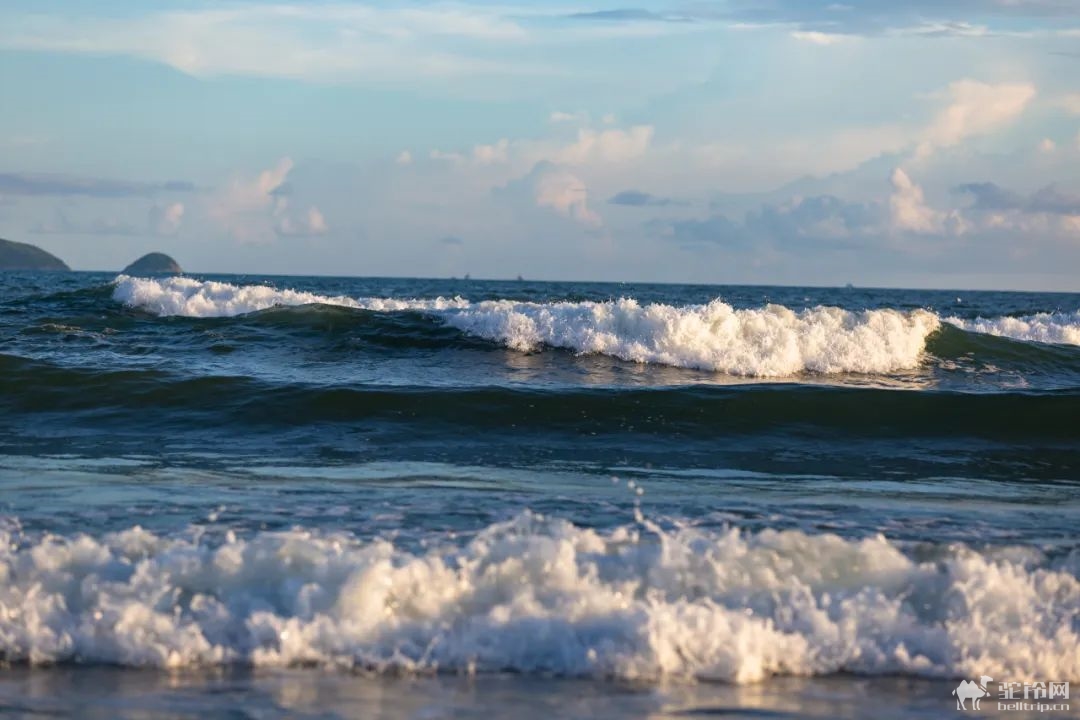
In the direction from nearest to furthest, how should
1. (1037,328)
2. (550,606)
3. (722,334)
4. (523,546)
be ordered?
(550,606), (523,546), (722,334), (1037,328)

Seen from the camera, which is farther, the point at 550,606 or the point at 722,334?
the point at 722,334

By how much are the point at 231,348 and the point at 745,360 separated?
307 inches

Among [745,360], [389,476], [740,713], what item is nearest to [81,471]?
[389,476]

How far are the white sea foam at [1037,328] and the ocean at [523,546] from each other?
12.3 metres

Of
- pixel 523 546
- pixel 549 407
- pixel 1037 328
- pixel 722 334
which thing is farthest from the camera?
pixel 1037 328

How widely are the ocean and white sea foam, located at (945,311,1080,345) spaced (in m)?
12.3

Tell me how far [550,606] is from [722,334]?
12348mm

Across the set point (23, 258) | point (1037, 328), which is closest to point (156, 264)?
point (23, 258)

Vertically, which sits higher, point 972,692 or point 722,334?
point 722,334

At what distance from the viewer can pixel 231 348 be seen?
17594 mm

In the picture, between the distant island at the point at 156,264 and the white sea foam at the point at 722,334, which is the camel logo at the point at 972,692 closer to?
the white sea foam at the point at 722,334

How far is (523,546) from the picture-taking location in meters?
5.94

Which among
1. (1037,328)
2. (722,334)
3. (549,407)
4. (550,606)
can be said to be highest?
(1037,328)

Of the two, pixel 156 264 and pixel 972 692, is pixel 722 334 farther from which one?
pixel 156 264
